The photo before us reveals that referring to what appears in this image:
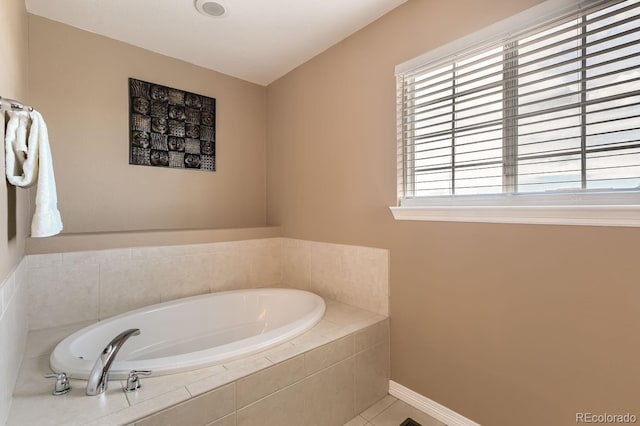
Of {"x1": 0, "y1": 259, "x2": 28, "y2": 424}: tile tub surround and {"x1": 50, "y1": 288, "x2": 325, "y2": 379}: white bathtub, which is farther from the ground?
{"x1": 0, "y1": 259, "x2": 28, "y2": 424}: tile tub surround

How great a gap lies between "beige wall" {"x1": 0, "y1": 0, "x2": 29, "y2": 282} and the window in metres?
1.91

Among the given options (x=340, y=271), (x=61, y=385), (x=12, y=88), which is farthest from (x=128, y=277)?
(x=340, y=271)

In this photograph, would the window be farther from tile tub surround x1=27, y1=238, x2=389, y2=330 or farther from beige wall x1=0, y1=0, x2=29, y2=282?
beige wall x1=0, y1=0, x2=29, y2=282

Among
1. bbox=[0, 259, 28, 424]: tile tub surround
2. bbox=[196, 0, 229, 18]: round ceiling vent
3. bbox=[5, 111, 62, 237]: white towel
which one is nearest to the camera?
bbox=[0, 259, 28, 424]: tile tub surround

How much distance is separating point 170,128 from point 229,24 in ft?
3.18

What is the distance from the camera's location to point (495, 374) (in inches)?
59.5

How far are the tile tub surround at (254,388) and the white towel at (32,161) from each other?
2.17 feet

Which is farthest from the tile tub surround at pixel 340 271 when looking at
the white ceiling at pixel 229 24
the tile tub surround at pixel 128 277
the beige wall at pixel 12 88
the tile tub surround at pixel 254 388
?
the beige wall at pixel 12 88

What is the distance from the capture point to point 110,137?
7.50ft

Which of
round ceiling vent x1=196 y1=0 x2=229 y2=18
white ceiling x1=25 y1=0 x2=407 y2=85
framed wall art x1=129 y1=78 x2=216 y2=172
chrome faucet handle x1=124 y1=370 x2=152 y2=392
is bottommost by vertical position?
chrome faucet handle x1=124 y1=370 x2=152 y2=392

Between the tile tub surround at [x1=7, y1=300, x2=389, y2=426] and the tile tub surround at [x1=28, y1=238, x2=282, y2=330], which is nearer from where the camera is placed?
the tile tub surround at [x1=7, y1=300, x2=389, y2=426]

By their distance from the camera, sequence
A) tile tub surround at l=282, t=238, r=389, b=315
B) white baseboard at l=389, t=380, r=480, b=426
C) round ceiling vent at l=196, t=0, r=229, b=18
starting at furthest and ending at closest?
tile tub surround at l=282, t=238, r=389, b=315, round ceiling vent at l=196, t=0, r=229, b=18, white baseboard at l=389, t=380, r=480, b=426

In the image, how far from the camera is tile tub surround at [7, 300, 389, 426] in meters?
1.10

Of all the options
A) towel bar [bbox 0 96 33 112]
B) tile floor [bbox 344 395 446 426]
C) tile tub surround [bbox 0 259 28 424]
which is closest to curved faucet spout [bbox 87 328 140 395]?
tile tub surround [bbox 0 259 28 424]
